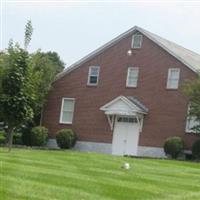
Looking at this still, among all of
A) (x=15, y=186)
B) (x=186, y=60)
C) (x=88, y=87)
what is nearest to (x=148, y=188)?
(x=15, y=186)

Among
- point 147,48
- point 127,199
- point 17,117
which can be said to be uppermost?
point 147,48

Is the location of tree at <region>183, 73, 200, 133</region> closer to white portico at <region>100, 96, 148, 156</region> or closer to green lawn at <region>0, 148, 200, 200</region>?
white portico at <region>100, 96, 148, 156</region>

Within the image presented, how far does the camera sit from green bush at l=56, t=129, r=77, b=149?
39478mm

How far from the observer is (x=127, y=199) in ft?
40.0

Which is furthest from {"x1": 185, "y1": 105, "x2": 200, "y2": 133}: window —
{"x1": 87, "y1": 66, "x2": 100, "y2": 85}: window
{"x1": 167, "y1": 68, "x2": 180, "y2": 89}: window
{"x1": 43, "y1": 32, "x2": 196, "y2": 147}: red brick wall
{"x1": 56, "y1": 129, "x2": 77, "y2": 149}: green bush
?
{"x1": 56, "y1": 129, "x2": 77, "y2": 149}: green bush

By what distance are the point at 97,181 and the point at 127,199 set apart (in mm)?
2441

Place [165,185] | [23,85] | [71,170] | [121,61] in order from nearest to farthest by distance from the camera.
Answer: [165,185]
[71,170]
[23,85]
[121,61]

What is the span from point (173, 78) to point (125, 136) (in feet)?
15.5

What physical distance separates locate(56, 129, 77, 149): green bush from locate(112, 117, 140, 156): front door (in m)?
A: 2.67

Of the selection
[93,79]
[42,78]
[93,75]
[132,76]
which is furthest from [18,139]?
[132,76]

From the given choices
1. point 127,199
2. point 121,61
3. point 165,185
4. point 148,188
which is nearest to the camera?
point 127,199

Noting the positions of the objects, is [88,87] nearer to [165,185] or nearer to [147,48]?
[147,48]

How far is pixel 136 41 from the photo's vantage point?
39.8 metres

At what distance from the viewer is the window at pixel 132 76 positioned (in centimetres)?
3938
